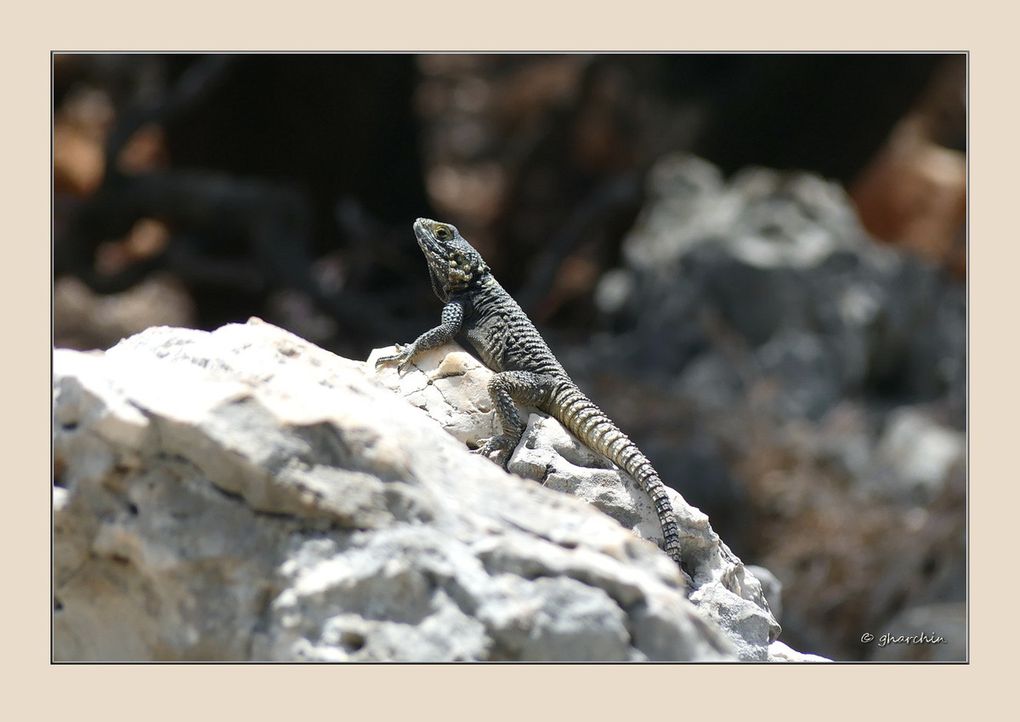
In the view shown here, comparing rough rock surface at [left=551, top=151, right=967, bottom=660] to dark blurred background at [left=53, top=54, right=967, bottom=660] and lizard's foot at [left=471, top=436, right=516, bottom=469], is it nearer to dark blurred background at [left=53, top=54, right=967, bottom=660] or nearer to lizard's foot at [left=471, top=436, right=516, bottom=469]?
dark blurred background at [left=53, top=54, right=967, bottom=660]

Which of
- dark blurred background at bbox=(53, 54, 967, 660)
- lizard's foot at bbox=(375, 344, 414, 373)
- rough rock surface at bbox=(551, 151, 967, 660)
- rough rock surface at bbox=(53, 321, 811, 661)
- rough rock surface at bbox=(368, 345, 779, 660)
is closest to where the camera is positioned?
rough rock surface at bbox=(53, 321, 811, 661)

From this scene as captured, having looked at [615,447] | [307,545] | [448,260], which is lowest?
[307,545]

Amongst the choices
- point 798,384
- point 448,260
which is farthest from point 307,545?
point 798,384

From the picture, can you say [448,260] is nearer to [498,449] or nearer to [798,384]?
[498,449]

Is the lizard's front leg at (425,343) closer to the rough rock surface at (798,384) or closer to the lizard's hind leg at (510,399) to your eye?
the lizard's hind leg at (510,399)

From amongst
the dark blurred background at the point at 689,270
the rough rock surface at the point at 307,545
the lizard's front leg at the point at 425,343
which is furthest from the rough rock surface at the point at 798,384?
the rough rock surface at the point at 307,545

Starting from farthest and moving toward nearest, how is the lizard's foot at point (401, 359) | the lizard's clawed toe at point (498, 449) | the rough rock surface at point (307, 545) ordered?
the lizard's foot at point (401, 359) < the lizard's clawed toe at point (498, 449) < the rough rock surface at point (307, 545)

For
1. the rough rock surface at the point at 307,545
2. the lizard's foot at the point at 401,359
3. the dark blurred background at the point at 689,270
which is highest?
the dark blurred background at the point at 689,270

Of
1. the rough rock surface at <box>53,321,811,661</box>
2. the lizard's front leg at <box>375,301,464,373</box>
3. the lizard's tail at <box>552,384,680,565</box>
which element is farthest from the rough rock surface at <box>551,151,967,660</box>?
the rough rock surface at <box>53,321,811,661</box>
